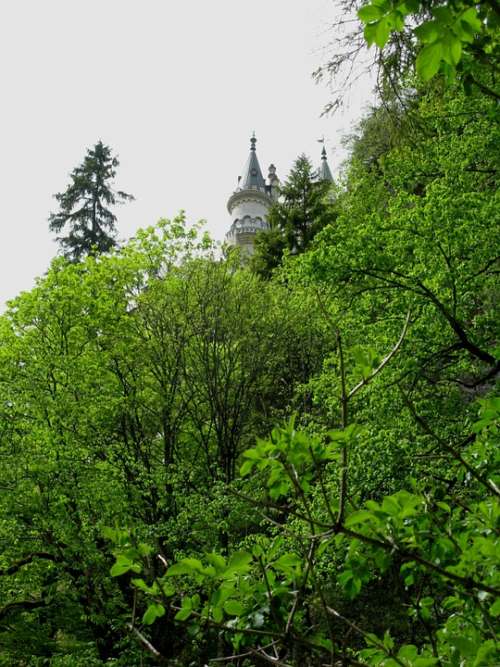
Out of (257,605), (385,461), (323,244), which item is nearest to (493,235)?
(323,244)

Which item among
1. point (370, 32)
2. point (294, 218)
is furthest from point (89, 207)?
point (370, 32)

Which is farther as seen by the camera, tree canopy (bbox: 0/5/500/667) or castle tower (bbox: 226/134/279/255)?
castle tower (bbox: 226/134/279/255)

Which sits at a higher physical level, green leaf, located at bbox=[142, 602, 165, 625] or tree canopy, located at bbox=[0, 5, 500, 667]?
tree canopy, located at bbox=[0, 5, 500, 667]

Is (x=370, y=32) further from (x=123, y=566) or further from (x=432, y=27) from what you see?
(x=123, y=566)

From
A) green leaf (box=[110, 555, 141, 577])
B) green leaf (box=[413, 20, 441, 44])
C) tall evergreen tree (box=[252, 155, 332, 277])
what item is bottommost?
green leaf (box=[110, 555, 141, 577])

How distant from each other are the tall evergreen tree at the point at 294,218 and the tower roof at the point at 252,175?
46.9 m

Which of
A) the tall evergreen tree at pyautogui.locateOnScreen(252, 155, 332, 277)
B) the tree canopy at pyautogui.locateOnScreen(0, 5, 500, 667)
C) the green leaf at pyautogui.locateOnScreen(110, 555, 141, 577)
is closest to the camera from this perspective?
the green leaf at pyautogui.locateOnScreen(110, 555, 141, 577)

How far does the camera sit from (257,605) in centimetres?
204

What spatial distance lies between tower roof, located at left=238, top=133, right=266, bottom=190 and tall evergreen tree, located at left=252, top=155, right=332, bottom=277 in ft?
154

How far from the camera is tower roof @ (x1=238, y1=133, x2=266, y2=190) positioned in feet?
234

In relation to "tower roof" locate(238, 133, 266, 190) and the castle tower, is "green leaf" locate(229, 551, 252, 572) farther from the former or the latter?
"tower roof" locate(238, 133, 266, 190)

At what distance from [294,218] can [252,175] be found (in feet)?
168

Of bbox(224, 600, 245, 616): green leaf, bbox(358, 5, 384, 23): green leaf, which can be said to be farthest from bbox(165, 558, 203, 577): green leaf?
bbox(358, 5, 384, 23): green leaf

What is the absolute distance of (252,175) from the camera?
72438mm
